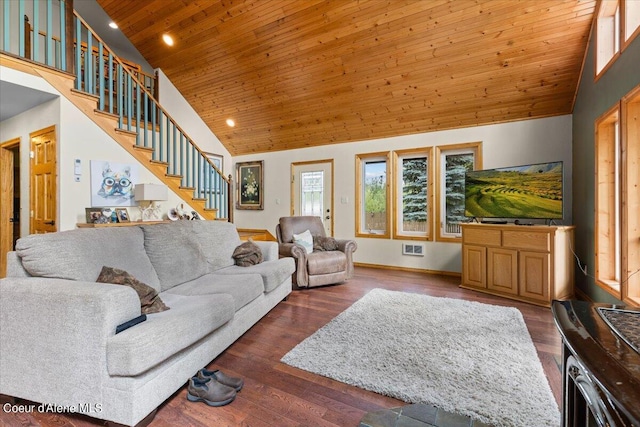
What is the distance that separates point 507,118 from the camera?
4301 mm

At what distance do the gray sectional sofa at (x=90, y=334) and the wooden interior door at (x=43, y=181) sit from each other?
7.36 feet

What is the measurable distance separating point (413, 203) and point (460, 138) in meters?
1.28

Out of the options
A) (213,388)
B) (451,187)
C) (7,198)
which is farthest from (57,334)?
(451,187)

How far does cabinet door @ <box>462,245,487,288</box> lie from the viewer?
12.5 ft

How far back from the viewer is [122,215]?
4.00 meters

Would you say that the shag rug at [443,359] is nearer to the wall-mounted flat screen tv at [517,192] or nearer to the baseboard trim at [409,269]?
the wall-mounted flat screen tv at [517,192]

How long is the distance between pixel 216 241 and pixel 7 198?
3732 millimetres

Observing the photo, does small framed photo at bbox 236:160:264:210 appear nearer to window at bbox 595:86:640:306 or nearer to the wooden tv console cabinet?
the wooden tv console cabinet

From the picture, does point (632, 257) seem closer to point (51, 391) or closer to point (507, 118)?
point (507, 118)

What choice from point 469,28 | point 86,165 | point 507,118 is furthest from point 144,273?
point 507,118

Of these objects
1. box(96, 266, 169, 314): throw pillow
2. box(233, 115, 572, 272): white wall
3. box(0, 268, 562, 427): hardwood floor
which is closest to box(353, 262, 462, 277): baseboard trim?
box(233, 115, 572, 272): white wall

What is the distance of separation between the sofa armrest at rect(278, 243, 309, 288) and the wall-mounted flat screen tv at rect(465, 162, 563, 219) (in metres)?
2.42

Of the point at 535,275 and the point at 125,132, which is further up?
the point at 125,132

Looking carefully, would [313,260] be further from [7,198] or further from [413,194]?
[7,198]
